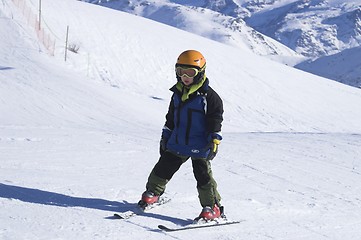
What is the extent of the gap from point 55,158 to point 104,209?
2463 millimetres

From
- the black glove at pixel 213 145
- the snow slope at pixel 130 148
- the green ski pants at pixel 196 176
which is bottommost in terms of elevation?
the snow slope at pixel 130 148

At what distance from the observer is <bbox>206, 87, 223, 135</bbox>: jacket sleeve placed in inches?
174

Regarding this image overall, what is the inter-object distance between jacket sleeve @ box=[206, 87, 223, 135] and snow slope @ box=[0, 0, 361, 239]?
2.91 ft

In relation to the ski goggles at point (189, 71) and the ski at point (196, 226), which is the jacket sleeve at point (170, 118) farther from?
the ski at point (196, 226)

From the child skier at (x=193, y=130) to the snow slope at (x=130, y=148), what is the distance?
28cm

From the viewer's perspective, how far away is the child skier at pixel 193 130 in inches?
175

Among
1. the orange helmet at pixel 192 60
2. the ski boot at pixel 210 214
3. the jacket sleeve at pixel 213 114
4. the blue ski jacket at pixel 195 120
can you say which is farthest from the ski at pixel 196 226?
the orange helmet at pixel 192 60

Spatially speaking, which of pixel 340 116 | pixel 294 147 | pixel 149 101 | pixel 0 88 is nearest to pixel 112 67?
pixel 149 101

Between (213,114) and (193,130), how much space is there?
0.24 meters

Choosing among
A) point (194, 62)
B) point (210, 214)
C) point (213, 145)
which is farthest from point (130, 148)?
point (194, 62)

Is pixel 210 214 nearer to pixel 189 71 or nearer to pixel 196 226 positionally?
pixel 196 226

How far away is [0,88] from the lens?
1480 cm

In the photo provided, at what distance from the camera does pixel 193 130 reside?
179 inches

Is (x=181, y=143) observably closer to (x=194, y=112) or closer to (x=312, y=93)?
(x=194, y=112)
